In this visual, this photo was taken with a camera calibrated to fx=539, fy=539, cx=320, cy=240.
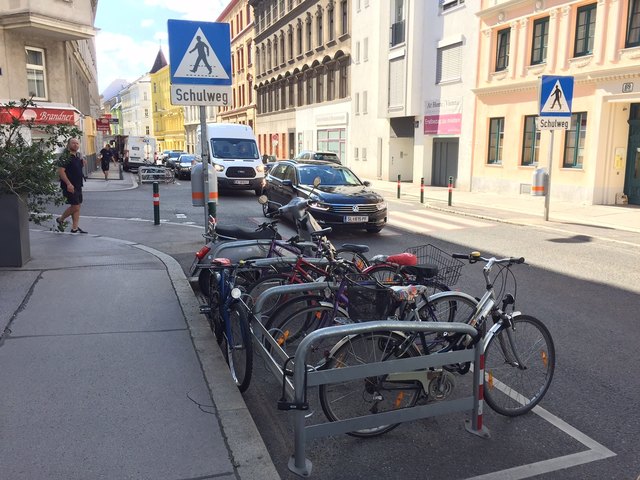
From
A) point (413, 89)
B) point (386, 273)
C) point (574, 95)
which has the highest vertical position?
point (413, 89)

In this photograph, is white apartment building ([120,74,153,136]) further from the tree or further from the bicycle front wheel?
the bicycle front wheel

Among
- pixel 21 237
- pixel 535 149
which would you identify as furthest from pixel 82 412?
pixel 535 149

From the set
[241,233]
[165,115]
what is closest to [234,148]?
[241,233]

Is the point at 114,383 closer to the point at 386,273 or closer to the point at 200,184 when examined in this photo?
the point at 386,273

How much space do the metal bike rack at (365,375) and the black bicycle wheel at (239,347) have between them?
238 mm

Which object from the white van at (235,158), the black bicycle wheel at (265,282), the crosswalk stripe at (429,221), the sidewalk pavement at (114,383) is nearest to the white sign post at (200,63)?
the sidewalk pavement at (114,383)

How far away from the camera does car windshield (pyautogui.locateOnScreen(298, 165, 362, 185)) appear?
13.0m

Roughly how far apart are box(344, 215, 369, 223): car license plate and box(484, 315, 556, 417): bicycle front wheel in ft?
23.9

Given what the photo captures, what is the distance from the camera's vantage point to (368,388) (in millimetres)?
3543

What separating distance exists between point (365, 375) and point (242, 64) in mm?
64725

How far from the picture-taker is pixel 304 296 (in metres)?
4.21

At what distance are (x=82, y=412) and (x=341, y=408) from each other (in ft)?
5.66

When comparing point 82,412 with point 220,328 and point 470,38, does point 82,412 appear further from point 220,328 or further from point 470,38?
point 470,38

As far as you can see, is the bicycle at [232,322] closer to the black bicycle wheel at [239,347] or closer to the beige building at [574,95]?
the black bicycle wheel at [239,347]
